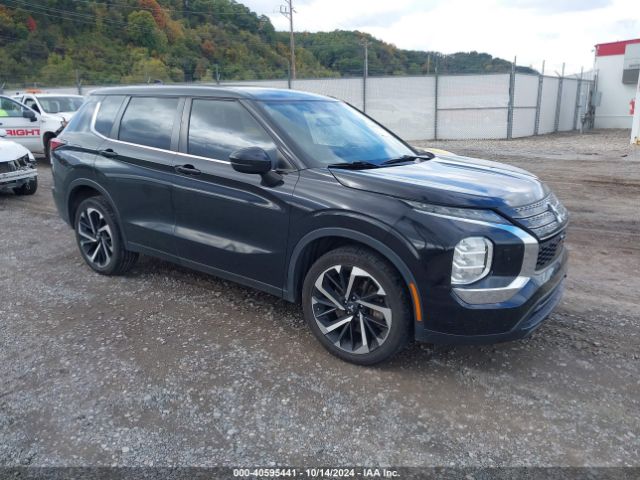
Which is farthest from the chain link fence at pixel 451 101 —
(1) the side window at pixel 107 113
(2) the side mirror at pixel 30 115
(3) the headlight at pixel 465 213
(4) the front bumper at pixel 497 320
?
(4) the front bumper at pixel 497 320

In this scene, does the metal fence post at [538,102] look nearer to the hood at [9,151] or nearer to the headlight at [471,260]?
the hood at [9,151]

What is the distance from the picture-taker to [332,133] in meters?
4.11

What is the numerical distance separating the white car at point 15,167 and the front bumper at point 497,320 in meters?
8.08

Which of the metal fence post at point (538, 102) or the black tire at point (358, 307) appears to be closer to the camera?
the black tire at point (358, 307)

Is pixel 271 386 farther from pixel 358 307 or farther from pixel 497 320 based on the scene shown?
pixel 497 320

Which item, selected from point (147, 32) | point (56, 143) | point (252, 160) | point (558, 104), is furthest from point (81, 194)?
point (147, 32)

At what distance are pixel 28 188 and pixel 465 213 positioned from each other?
8759mm

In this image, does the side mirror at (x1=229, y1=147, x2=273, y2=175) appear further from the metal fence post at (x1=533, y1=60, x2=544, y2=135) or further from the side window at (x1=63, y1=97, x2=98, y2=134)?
the metal fence post at (x1=533, y1=60, x2=544, y2=135)

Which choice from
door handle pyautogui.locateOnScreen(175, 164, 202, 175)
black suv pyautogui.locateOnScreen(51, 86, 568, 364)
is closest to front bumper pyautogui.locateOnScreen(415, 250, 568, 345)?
black suv pyautogui.locateOnScreen(51, 86, 568, 364)

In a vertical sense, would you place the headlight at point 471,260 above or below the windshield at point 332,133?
below

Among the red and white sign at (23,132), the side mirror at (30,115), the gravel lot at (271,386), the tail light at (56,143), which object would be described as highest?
the side mirror at (30,115)

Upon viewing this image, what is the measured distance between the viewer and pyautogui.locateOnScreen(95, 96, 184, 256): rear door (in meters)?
4.34

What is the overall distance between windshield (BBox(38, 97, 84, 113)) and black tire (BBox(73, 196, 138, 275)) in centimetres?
952

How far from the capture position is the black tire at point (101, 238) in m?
4.91
